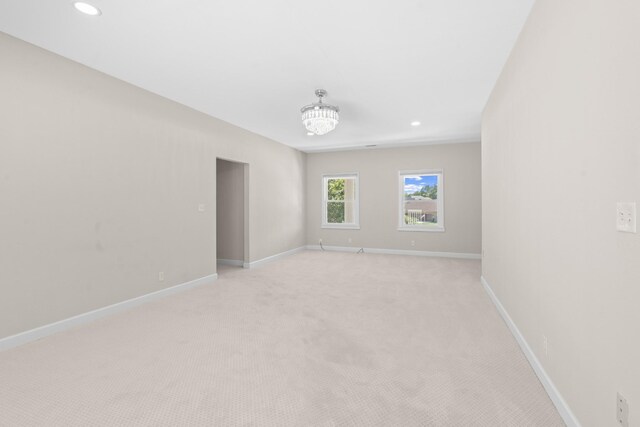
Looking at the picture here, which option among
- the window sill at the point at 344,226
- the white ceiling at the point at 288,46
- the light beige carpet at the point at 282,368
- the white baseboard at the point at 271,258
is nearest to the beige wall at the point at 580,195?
the light beige carpet at the point at 282,368

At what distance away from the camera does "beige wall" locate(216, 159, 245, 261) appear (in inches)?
229

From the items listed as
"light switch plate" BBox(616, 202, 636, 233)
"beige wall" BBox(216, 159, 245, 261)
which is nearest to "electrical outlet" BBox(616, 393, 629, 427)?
"light switch plate" BBox(616, 202, 636, 233)

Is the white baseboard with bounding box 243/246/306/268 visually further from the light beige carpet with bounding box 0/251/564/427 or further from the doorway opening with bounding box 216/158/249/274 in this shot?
Result: the light beige carpet with bounding box 0/251/564/427

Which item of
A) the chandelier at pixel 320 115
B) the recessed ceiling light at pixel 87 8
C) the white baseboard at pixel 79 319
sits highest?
the recessed ceiling light at pixel 87 8

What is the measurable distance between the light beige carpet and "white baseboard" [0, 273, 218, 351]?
0.09 meters

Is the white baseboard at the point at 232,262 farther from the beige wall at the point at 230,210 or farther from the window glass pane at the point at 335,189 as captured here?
the window glass pane at the point at 335,189

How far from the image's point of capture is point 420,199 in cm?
716

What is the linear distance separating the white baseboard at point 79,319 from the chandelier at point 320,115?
290 centimetres

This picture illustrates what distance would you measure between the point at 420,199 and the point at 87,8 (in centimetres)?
662

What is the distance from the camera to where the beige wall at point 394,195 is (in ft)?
21.9

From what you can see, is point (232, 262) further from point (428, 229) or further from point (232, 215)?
point (428, 229)

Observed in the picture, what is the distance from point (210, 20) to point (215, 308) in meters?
2.93

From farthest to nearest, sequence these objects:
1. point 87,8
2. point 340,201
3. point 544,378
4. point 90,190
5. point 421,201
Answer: point 340,201 < point 421,201 < point 90,190 < point 87,8 < point 544,378

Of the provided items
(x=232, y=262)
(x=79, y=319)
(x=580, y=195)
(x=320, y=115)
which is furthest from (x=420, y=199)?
(x=79, y=319)
